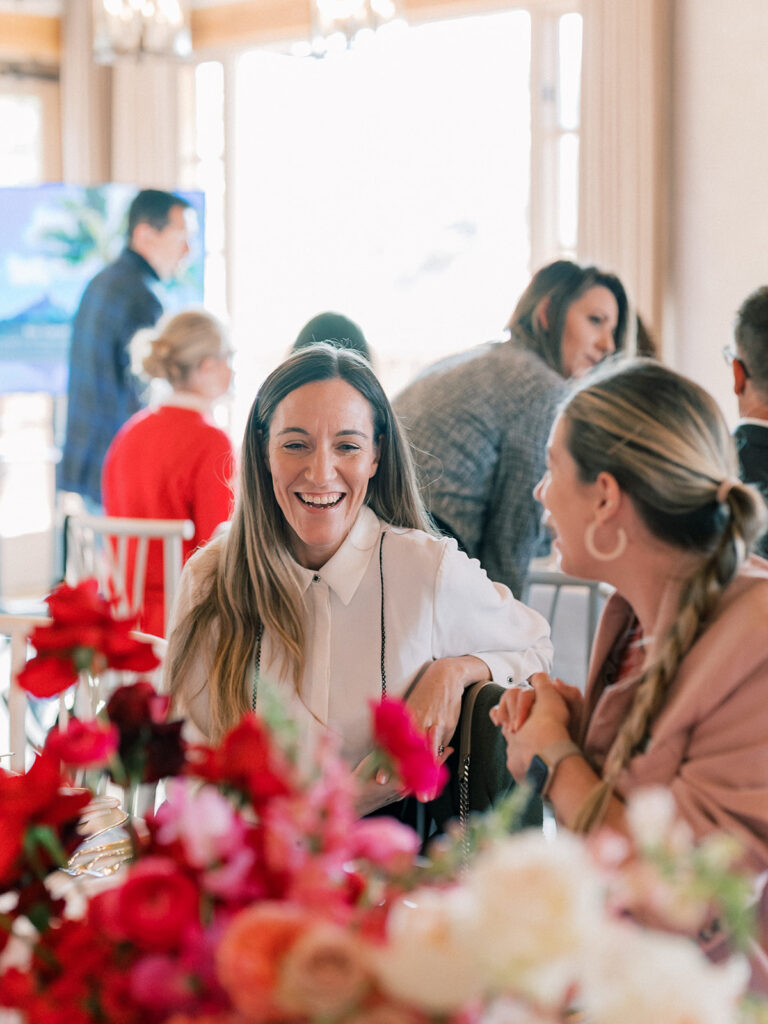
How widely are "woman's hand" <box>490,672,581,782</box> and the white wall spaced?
8.30ft

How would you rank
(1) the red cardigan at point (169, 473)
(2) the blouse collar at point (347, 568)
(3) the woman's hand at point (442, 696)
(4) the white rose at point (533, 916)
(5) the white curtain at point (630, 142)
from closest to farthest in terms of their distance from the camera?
(4) the white rose at point (533, 916) < (3) the woman's hand at point (442, 696) < (2) the blouse collar at point (347, 568) < (1) the red cardigan at point (169, 473) < (5) the white curtain at point (630, 142)

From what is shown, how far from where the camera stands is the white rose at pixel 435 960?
1.50 ft

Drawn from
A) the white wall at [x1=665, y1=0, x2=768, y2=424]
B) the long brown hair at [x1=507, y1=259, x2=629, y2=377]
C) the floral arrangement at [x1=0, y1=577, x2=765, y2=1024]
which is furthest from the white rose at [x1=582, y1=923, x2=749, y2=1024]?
the white wall at [x1=665, y1=0, x2=768, y2=424]

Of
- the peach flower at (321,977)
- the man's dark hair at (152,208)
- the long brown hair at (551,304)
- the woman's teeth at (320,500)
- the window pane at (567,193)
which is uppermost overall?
the window pane at (567,193)

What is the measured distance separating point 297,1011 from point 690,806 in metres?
0.67

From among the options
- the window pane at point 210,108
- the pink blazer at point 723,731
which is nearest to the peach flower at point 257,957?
the pink blazer at point 723,731

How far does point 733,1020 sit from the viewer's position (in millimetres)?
519

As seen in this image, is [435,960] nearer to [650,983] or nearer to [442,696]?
[650,983]

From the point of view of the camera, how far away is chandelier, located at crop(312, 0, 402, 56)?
11.9ft

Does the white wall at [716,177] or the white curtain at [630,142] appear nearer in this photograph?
the white wall at [716,177]

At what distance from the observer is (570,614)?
308 centimetres

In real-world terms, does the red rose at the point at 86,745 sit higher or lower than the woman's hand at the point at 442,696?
higher

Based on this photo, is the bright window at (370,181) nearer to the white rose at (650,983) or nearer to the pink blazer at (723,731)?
the pink blazer at (723,731)

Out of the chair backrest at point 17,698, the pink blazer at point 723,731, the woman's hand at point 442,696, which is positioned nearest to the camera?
the pink blazer at point 723,731
